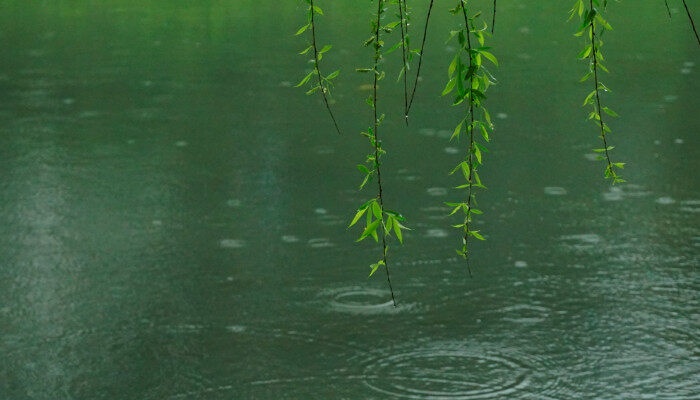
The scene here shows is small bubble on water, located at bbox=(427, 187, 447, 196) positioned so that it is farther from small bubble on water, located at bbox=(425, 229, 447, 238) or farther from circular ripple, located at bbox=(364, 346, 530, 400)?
circular ripple, located at bbox=(364, 346, 530, 400)

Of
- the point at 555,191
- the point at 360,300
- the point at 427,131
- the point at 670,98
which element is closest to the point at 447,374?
the point at 360,300

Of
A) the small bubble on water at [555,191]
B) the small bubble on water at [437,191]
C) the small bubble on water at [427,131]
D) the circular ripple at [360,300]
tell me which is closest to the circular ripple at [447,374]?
the circular ripple at [360,300]

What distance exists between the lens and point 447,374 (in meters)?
5.29

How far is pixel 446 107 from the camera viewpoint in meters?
11.4

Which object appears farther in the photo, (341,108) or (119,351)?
(341,108)

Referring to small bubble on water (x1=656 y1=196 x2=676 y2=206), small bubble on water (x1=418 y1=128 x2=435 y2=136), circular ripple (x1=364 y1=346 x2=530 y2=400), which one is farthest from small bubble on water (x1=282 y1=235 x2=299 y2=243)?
small bubble on water (x1=418 y1=128 x2=435 y2=136)

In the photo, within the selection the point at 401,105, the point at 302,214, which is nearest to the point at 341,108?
the point at 401,105

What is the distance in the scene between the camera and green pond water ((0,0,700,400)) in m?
5.38

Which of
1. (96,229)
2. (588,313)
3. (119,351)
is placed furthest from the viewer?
(96,229)

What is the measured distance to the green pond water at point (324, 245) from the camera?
5.38 metres

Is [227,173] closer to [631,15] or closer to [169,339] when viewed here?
[169,339]

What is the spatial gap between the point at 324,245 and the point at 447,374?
1.95 m

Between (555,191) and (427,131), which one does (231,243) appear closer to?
(555,191)

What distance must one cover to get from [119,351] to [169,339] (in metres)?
0.26
